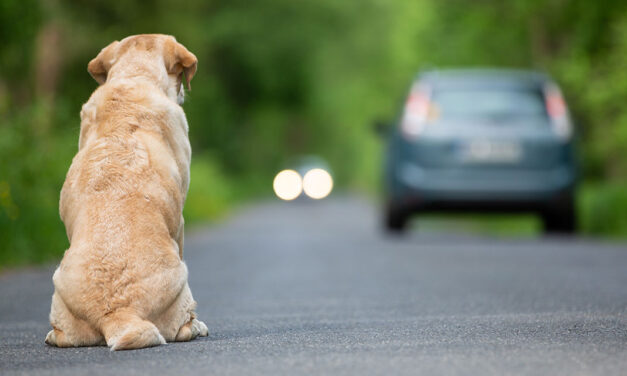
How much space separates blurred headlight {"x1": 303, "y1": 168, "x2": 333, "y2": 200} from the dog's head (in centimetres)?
3900

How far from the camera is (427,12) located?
3228 centimetres

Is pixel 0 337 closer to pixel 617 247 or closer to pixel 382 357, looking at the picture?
pixel 382 357

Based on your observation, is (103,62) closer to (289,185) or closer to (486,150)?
(486,150)

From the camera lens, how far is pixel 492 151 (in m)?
13.2

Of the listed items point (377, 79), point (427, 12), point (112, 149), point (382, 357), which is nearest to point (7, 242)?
point (112, 149)

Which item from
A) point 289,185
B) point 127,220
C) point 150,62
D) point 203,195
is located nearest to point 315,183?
point 289,185

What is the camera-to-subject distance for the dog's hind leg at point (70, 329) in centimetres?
488

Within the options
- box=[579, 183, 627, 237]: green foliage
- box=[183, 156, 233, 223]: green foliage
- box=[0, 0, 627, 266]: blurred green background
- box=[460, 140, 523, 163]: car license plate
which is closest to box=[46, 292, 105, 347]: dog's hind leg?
box=[0, 0, 627, 266]: blurred green background

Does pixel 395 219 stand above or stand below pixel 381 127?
below

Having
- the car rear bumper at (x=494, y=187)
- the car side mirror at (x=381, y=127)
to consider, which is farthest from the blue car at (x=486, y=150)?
the car side mirror at (x=381, y=127)

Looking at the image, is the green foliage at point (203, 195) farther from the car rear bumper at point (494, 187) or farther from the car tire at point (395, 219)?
the car rear bumper at point (494, 187)

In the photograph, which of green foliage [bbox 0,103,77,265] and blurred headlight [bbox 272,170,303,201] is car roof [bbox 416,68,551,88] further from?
blurred headlight [bbox 272,170,303,201]

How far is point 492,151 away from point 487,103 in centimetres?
69

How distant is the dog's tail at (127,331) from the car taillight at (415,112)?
8.96 m
